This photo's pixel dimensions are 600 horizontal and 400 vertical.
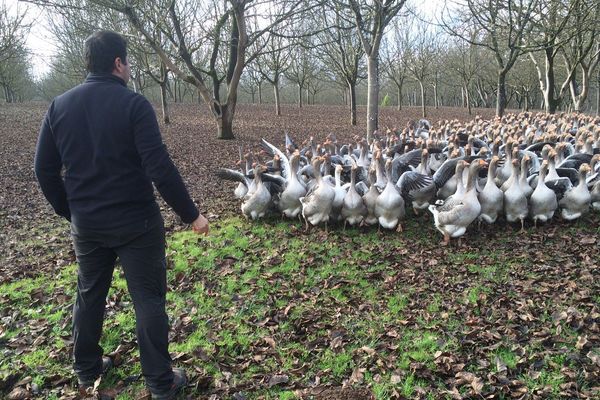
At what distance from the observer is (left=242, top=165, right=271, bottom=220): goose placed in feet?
24.8

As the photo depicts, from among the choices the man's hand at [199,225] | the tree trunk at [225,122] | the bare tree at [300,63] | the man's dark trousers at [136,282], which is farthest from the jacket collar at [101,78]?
the bare tree at [300,63]

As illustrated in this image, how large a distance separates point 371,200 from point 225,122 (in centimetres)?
1147

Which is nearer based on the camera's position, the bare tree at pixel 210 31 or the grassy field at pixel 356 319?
the grassy field at pixel 356 319

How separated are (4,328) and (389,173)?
17.6 feet

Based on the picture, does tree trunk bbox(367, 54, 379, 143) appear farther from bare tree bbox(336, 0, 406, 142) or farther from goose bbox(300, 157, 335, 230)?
goose bbox(300, 157, 335, 230)

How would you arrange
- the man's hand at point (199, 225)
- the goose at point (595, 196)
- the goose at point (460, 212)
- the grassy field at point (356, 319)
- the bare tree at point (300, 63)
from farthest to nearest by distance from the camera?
the bare tree at point (300, 63), the goose at point (595, 196), the goose at point (460, 212), the grassy field at point (356, 319), the man's hand at point (199, 225)

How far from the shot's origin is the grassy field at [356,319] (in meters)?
3.63

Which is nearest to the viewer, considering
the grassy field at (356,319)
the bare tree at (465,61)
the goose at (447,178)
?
the grassy field at (356,319)

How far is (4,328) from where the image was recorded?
4.64 metres

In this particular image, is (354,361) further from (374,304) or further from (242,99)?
(242,99)

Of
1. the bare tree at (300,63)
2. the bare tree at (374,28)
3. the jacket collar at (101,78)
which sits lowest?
the jacket collar at (101,78)

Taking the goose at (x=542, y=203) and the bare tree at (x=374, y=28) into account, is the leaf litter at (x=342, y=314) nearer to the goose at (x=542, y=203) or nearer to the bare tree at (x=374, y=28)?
the goose at (x=542, y=203)

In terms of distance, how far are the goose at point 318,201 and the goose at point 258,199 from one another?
783 mm

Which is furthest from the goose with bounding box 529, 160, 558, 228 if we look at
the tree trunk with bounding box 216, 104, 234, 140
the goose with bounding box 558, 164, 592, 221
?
the tree trunk with bounding box 216, 104, 234, 140
